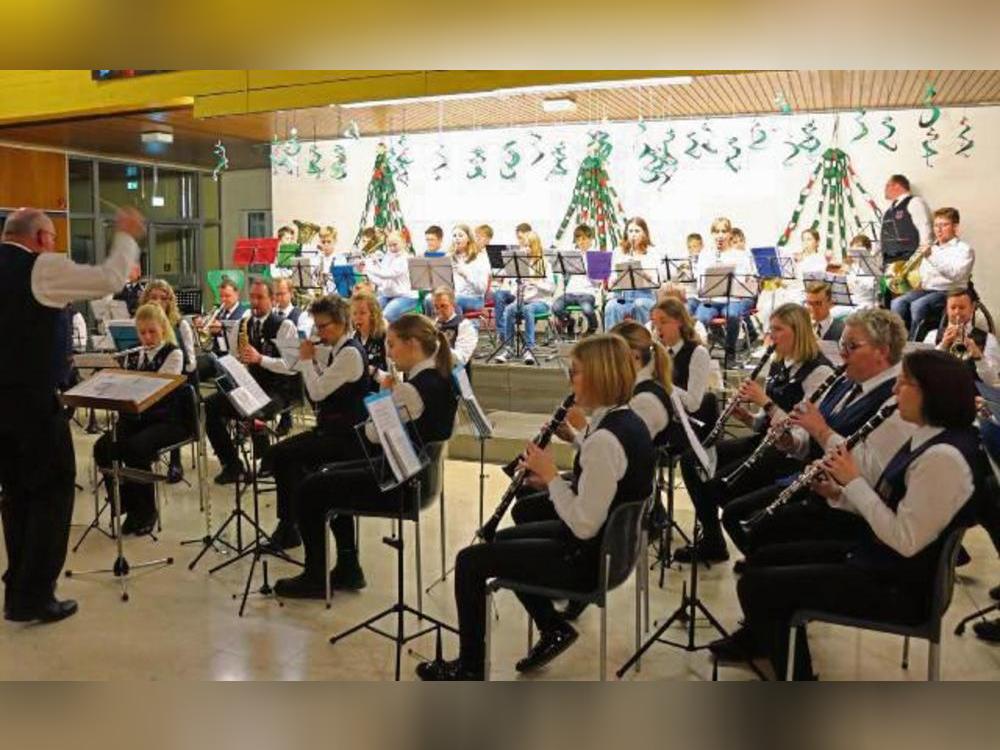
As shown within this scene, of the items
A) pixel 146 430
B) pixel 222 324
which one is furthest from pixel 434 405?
pixel 222 324

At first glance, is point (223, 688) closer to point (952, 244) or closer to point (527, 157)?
point (952, 244)

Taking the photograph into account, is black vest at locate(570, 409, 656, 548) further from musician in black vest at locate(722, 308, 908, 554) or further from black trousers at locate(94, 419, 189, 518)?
black trousers at locate(94, 419, 189, 518)

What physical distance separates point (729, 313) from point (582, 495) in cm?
609

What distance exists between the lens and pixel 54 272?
12.9ft

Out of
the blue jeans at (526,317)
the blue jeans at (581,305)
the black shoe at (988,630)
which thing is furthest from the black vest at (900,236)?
the black shoe at (988,630)

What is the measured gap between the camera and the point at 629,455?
314 cm

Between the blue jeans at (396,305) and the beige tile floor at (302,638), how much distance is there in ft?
16.1

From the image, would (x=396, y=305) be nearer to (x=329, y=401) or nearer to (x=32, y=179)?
(x=329, y=401)

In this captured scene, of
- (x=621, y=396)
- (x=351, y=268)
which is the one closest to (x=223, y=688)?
(x=621, y=396)

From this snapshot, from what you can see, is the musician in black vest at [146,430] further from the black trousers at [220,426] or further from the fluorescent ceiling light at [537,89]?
the fluorescent ceiling light at [537,89]

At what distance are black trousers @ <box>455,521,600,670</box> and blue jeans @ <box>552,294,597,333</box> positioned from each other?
6.48 metres

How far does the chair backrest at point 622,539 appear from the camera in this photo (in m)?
3.11

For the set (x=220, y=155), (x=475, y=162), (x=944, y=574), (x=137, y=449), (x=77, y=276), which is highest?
(x=220, y=155)
